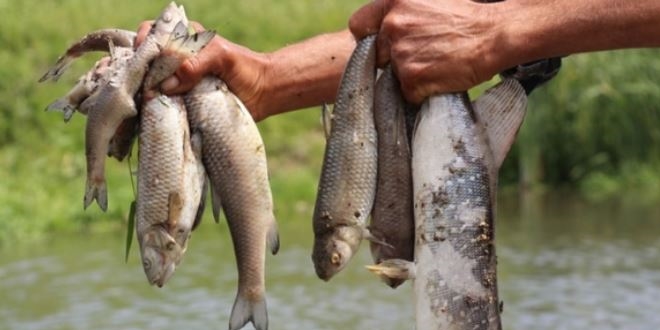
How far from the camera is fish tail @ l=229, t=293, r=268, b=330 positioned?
434cm

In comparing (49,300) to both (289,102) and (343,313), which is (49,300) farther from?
(289,102)

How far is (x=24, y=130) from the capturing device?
16.7 metres

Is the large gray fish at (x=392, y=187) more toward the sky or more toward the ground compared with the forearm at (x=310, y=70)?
more toward the ground

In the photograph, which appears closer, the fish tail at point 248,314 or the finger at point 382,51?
the fish tail at point 248,314

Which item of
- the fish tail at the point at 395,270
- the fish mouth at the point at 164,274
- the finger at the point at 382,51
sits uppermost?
the finger at the point at 382,51

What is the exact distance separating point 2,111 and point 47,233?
3064mm

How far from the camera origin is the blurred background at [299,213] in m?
10.9

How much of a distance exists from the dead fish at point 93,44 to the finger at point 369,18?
65 centimetres

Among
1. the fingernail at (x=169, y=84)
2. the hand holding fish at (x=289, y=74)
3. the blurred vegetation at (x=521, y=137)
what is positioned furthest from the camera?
the blurred vegetation at (x=521, y=137)

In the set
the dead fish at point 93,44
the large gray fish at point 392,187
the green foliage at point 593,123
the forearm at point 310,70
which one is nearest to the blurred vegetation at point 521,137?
the green foliage at point 593,123

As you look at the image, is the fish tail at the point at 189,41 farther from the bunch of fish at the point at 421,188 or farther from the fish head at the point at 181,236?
the fish head at the point at 181,236

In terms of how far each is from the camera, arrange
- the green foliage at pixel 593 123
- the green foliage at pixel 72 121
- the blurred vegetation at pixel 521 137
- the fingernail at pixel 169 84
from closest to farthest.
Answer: the fingernail at pixel 169 84 < the green foliage at pixel 72 121 < the blurred vegetation at pixel 521 137 < the green foliage at pixel 593 123

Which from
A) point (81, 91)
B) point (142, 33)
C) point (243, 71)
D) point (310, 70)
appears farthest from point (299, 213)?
point (81, 91)

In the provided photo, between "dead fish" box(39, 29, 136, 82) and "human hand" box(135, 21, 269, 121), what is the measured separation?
0.04 metres
